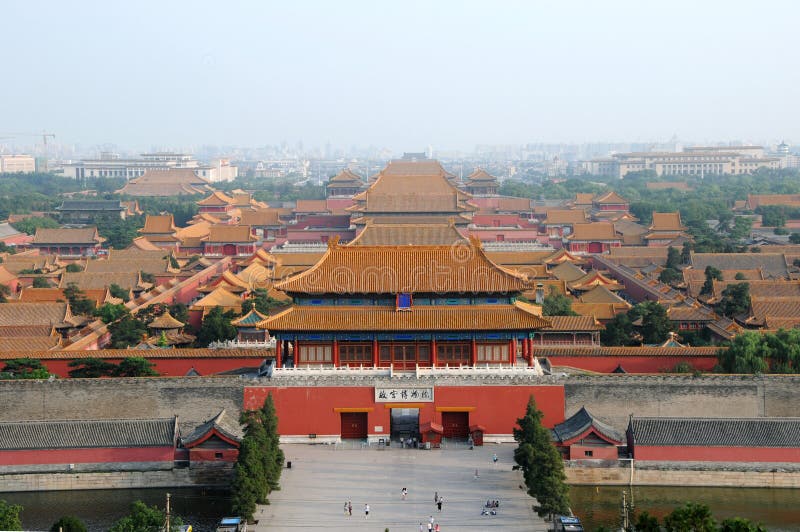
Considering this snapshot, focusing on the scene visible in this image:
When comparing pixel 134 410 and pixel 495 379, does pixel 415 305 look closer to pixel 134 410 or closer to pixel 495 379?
pixel 495 379

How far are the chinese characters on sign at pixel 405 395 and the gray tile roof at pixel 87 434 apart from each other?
17.5ft

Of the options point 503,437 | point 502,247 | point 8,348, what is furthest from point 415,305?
point 502,247

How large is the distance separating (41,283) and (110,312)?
10.3m

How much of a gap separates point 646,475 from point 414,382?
6.30m

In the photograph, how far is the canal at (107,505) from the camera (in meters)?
23.7

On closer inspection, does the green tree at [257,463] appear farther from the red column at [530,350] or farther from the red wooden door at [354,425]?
the red column at [530,350]

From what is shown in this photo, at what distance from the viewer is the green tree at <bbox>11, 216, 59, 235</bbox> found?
7569cm

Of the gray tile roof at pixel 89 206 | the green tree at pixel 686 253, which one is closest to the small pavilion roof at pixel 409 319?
the green tree at pixel 686 253

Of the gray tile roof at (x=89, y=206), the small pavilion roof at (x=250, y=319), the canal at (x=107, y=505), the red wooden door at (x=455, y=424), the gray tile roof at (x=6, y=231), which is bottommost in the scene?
the canal at (x=107, y=505)

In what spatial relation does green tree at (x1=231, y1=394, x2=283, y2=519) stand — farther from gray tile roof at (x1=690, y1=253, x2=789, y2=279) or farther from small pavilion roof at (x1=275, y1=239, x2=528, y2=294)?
gray tile roof at (x1=690, y1=253, x2=789, y2=279)

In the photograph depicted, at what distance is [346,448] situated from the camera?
28109mm

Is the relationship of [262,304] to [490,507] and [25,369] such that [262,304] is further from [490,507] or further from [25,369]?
[490,507]

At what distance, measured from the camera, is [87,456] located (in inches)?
1032

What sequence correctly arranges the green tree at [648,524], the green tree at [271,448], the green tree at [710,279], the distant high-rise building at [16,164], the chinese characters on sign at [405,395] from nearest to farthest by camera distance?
the green tree at [648,524]
the green tree at [271,448]
the chinese characters on sign at [405,395]
the green tree at [710,279]
the distant high-rise building at [16,164]
